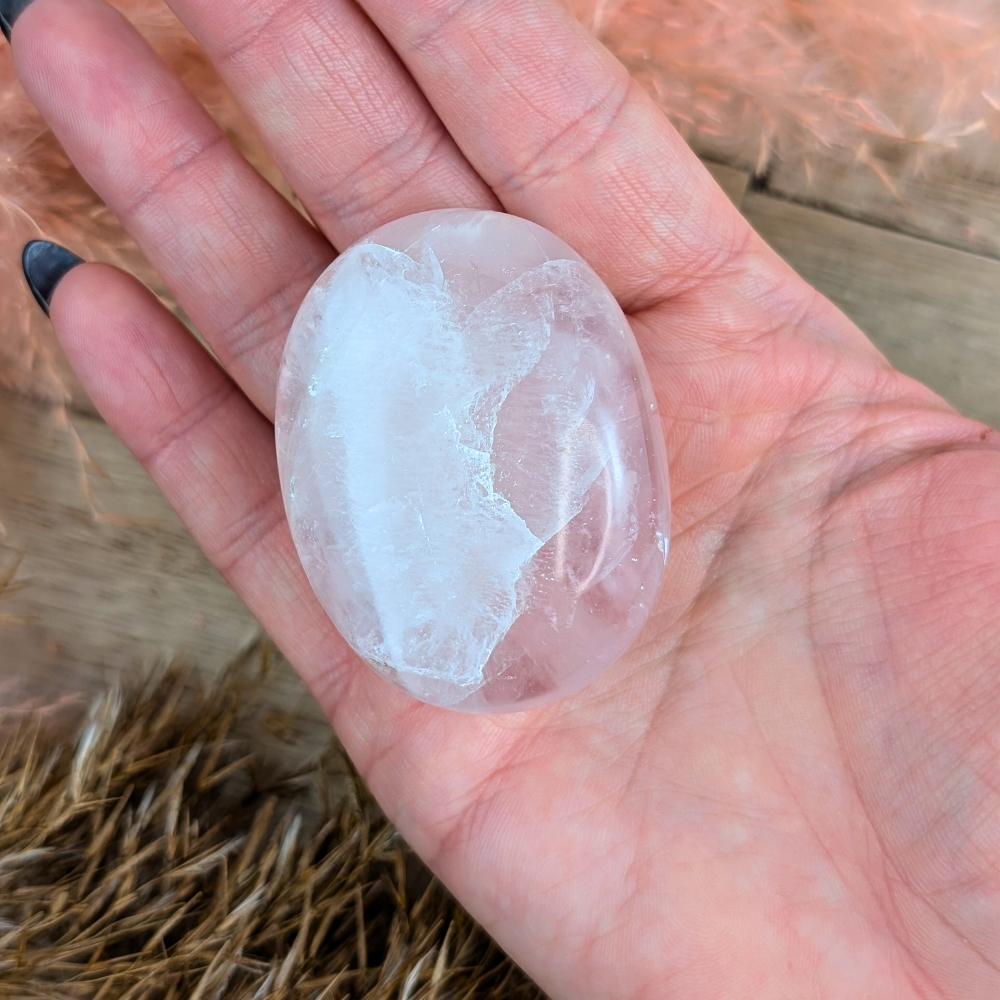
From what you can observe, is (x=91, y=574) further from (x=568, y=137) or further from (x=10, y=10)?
(x=568, y=137)

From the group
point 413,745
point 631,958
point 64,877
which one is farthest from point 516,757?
point 64,877

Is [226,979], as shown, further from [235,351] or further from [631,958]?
[235,351]

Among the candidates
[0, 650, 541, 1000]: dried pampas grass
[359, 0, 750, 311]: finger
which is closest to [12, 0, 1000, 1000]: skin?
[359, 0, 750, 311]: finger

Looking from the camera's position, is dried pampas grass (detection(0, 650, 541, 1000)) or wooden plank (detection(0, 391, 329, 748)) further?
wooden plank (detection(0, 391, 329, 748))

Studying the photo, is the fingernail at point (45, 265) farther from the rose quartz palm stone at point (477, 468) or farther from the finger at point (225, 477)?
the rose quartz palm stone at point (477, 468)

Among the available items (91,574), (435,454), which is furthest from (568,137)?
(91,574)

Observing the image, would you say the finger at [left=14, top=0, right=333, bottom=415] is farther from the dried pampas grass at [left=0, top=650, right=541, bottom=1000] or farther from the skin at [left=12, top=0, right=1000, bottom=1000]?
the dried pampas grass at [left=0, top=650, right=541, bottom=1000]
